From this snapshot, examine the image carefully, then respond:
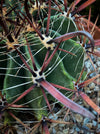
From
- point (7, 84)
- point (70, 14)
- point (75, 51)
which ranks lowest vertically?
point (7, 84)

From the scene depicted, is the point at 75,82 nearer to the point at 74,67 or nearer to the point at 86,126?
the point at 74,67

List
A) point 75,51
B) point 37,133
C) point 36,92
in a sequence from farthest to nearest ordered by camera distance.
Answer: point 37,133 < point 75,51 < point 36,92

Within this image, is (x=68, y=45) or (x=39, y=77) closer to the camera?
(x=39, y=77)

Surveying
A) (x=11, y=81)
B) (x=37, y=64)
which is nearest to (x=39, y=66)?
(x=37, y=64)

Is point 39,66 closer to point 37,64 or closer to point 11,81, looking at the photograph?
point 37,64

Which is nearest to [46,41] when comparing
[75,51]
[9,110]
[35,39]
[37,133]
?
[35,39]

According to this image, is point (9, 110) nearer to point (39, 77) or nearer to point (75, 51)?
point (39, 77)

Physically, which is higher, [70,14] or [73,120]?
[70,14]

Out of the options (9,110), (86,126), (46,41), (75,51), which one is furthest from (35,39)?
(86,126)

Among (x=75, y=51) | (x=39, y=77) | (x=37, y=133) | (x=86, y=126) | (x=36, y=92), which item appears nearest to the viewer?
(x=39, y=77)
